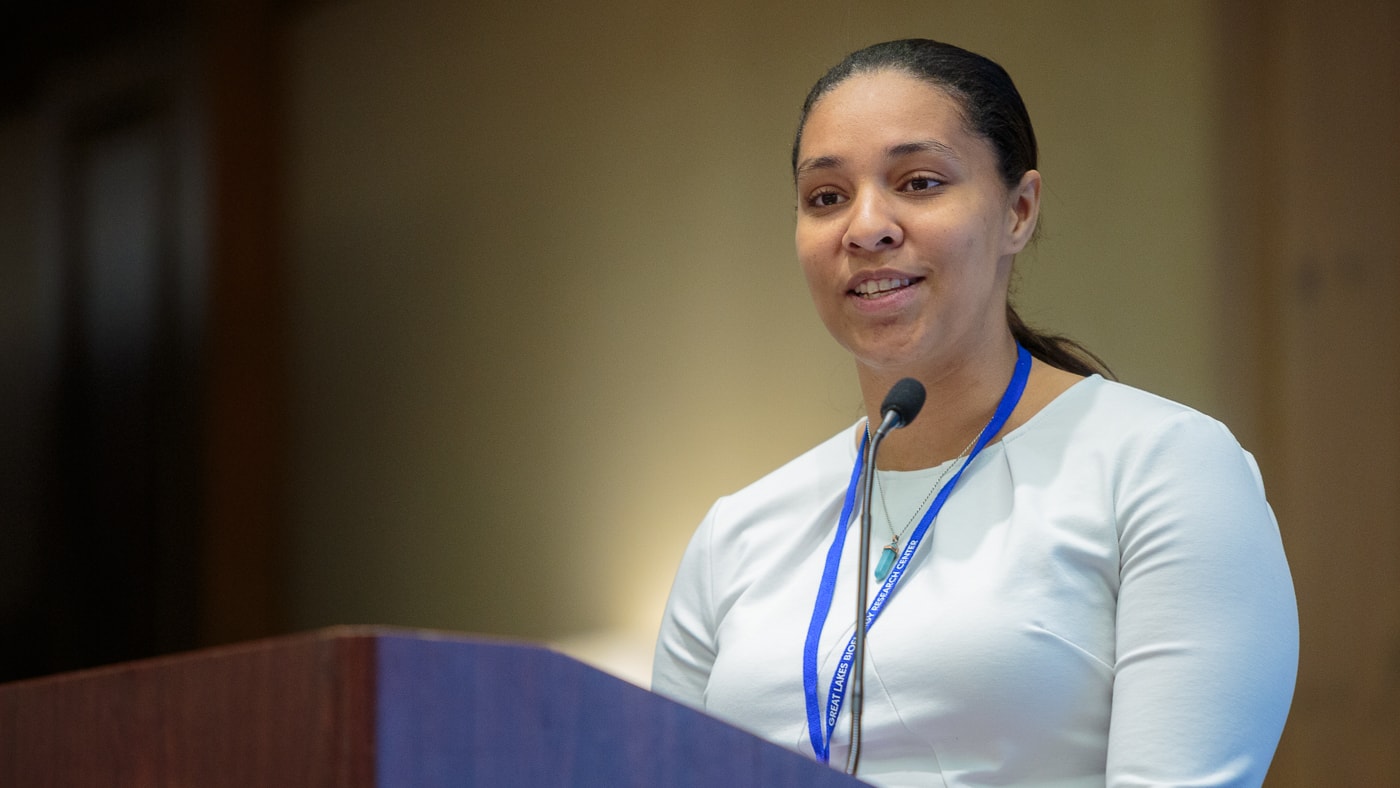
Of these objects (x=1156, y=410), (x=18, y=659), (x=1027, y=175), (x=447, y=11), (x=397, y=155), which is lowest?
(x=18, y=659)

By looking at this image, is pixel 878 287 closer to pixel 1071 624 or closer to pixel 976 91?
pixel 976 91

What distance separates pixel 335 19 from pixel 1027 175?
290 cm

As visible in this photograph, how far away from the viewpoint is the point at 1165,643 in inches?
48.2

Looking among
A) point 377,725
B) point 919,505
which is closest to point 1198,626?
point 919,505

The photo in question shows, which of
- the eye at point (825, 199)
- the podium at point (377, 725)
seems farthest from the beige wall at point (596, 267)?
the podium at point (377, 725)

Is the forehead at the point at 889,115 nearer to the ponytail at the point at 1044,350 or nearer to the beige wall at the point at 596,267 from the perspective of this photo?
the ponytail at the point at 1044,350

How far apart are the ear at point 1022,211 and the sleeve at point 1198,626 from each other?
0.35 metres

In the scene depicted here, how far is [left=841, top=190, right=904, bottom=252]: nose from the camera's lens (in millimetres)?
1496

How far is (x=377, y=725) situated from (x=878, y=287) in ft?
3.20

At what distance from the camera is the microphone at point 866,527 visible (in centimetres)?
126

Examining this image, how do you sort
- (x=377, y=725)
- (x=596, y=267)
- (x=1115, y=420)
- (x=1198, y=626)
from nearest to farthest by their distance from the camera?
(x=377, y=725) → (x=1198, y=626) → (x=1115, y=420) → (x=596, y=267)

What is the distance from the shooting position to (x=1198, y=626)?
1.21 metres

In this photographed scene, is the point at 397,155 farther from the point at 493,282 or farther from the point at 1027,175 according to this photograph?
the point at 1027,175

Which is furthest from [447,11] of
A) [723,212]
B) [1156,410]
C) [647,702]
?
[647,702]
